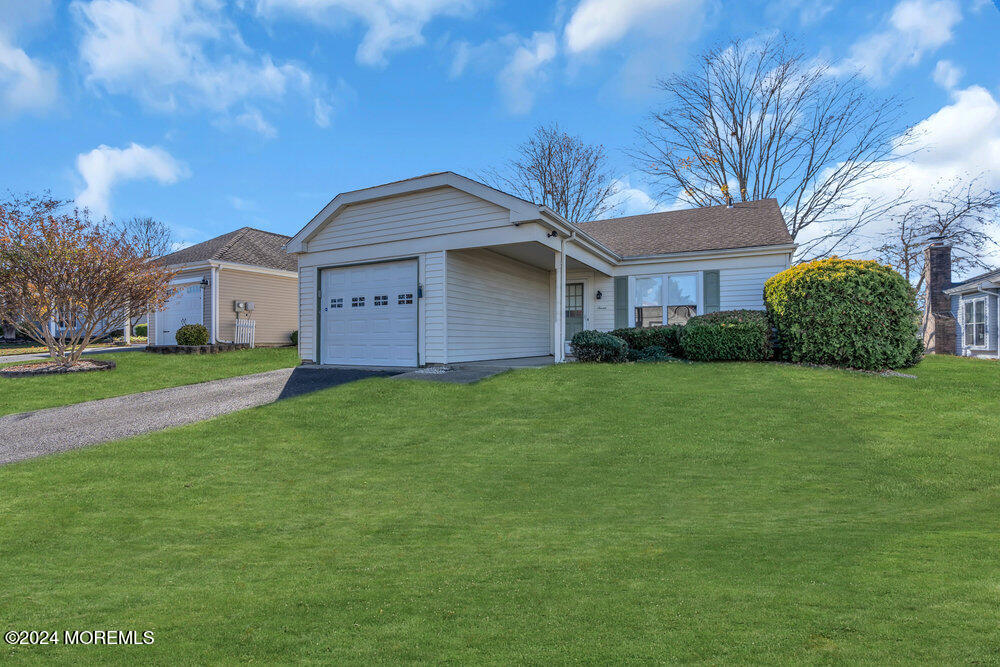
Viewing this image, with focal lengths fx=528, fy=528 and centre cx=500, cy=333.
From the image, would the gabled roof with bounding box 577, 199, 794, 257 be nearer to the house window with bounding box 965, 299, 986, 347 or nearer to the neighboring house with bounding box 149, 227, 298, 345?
the house window with bounding box 965, 299, 986, 347

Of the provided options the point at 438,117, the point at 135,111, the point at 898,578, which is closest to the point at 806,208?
the point at 438,117

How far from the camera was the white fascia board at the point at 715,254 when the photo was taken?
1411cm

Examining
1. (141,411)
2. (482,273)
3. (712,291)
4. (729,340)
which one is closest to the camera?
(141,411)

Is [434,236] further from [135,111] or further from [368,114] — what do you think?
[135,111]

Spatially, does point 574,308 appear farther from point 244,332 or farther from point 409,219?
point 244,332

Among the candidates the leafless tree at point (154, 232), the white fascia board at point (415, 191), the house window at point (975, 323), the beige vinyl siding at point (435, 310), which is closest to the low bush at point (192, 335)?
the white fascia board at point (415, 191)

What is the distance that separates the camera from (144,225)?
4328 centimetres

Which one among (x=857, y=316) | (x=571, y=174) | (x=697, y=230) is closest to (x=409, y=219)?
(x=857, y=316)

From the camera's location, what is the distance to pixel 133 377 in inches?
483

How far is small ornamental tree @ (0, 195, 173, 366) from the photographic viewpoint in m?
12.6

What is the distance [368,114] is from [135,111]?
10918 mm

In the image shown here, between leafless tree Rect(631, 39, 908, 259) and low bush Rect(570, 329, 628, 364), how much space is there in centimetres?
1800

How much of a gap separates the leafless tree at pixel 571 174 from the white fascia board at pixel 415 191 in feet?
70.2

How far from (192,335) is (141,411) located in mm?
11348
